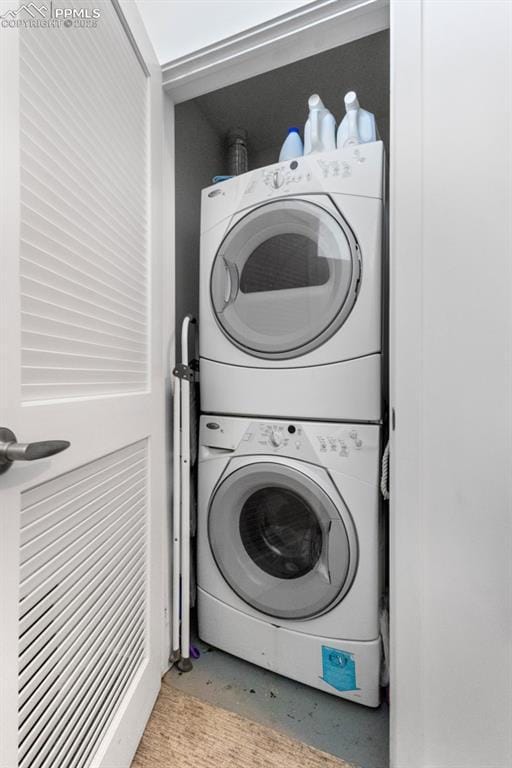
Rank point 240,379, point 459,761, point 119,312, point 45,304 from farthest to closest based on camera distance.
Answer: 1. point 240,379
2. point 119,312
3. point 459,761
4. point 45,304

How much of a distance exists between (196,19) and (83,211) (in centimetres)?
88

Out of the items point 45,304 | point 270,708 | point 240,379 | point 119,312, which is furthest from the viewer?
point 240,379

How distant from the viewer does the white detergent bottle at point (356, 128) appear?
1.16 metres

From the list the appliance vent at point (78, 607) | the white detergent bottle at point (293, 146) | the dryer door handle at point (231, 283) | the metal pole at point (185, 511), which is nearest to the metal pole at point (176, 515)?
the metal pole at point (185, 511)

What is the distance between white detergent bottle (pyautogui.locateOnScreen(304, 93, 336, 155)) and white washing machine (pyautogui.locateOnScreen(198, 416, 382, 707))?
961 mm

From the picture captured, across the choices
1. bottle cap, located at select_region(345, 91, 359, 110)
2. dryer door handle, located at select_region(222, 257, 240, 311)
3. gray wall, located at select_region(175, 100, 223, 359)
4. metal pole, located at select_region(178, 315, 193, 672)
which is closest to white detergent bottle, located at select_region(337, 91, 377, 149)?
bottle cap, located at select_region(345, 91, 359, 110)

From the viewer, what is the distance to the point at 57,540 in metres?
0.67

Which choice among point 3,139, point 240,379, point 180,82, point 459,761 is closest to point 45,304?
point 3,139

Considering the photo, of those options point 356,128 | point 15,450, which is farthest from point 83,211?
point 356,128

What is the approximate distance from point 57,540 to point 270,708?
935mm

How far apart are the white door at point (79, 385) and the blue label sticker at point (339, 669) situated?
1.74 feet

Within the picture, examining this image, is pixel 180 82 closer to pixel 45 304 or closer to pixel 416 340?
pixel 45 304

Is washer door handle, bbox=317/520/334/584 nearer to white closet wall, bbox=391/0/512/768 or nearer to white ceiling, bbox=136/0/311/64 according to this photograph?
white closet wall, bbox=391/0/512/768

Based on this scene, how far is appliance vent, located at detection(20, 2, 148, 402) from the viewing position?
0.62 meters
